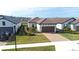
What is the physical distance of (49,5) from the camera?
100 inches

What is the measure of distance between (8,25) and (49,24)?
0.48 m

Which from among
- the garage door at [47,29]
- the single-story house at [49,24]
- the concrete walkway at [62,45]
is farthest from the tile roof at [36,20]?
the concrete walkway at [62,45]

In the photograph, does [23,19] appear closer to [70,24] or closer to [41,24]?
[41,24]

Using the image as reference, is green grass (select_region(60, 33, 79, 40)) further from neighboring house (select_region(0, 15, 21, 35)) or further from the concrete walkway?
neighboring house (select_region(0, 15, 21, 35))

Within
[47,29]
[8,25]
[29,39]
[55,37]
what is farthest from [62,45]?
[8,25]

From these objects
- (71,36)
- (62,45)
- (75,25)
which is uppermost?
(75,25)

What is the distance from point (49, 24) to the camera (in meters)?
2.67

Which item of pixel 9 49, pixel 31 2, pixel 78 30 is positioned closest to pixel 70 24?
pixel 78 30

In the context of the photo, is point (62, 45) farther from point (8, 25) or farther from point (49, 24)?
point (8, 25)

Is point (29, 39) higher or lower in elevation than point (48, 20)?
lower

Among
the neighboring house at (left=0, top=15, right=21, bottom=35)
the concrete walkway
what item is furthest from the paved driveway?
the neighboring house at (left=0, top=15, right=21, bottom=35)

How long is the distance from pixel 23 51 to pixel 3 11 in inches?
20.6

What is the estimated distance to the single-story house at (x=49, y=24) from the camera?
2.66 metres

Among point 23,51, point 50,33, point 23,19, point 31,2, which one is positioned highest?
point 31,2
